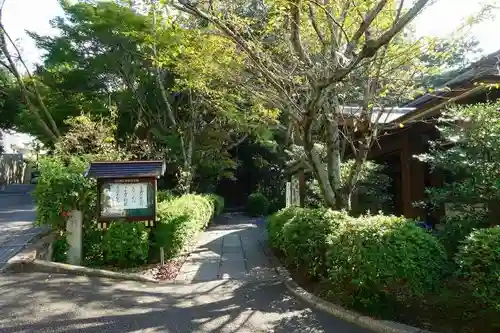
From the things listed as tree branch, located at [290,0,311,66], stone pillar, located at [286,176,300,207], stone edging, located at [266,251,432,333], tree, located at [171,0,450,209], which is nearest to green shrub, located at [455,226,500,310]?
stone edging, located at [266,251,432,333]

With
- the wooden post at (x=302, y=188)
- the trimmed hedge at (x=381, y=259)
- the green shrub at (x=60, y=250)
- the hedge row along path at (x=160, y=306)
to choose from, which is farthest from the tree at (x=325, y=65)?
the green shrub at (x=60, y=250)

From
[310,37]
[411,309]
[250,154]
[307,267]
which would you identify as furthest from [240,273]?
[250,154]

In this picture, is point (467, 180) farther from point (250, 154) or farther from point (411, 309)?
point (250, 154)

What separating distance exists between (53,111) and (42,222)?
1292 cm

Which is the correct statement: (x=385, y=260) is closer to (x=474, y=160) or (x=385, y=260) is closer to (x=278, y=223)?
(x=474, y=160)

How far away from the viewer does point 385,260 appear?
461cm

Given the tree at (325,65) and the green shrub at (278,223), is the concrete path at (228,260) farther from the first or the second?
the tree at (325,65)

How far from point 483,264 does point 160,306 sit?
13.1 ft

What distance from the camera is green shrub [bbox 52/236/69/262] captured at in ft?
26.5

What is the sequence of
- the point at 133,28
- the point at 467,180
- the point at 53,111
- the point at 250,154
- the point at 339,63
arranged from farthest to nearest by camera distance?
the point at 250,154
the point at 53,111
the point at 133,28
the point at 339,63
the point at 467,180

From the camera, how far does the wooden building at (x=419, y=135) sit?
320 inches

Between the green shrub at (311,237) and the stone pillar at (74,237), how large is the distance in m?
4.02

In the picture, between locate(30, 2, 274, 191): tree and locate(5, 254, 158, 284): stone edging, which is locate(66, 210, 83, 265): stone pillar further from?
locate(30, 2, 274, 191): tree

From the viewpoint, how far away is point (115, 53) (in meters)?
18.0
